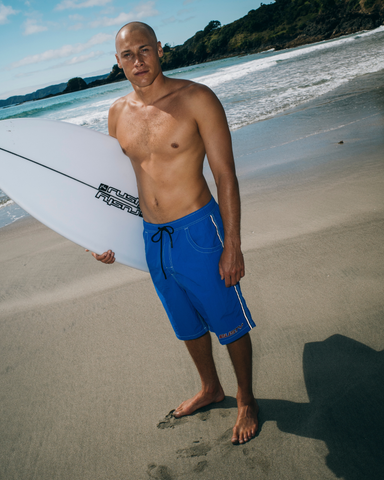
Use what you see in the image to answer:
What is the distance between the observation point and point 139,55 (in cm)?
153

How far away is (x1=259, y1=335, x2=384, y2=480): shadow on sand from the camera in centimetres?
133

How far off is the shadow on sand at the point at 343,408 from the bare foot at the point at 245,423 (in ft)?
0.21

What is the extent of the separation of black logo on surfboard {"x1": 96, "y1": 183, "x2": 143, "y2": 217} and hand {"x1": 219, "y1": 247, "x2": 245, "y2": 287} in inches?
34.9

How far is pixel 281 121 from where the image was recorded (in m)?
7.18

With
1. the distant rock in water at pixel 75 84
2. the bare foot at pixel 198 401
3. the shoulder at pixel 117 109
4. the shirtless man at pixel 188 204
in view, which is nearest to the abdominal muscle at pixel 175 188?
the shirtless man at pixel 188 204

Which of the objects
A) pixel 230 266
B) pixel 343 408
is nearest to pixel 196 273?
pixel 230 266

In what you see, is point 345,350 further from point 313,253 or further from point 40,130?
point 40,130

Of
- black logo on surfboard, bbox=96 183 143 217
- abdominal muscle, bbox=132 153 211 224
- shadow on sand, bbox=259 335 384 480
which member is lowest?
shadow on sand, bbox=259 335 384 480

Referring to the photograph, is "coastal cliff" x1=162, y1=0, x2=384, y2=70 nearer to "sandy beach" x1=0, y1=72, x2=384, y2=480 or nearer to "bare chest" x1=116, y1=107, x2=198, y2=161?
"sandy beach" x1=0, y1=72, x2=384, y2=480

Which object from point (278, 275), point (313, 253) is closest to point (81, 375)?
point (278, 275)

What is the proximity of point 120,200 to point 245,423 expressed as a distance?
1454 millimetres

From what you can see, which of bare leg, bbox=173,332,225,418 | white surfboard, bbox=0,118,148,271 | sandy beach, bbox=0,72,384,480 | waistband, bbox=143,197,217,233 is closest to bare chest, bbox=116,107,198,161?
waistband, bbox=143,197,217,233

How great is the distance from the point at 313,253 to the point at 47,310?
2.18 meters

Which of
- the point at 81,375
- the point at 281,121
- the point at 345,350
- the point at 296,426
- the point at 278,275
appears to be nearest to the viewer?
the point at 296,426
